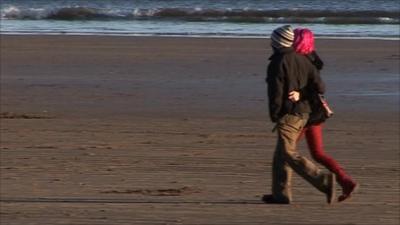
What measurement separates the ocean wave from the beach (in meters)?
12.0

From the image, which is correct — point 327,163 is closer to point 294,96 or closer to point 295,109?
point 295,109

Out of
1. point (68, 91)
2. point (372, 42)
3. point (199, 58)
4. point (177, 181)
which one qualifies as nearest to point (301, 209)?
point (177, 181)

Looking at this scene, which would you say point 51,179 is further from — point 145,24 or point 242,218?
point 145,24

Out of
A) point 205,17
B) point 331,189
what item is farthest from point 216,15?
point 331,189

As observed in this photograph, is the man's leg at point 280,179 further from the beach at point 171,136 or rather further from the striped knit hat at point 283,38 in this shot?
the striped knit hat at point 283,38

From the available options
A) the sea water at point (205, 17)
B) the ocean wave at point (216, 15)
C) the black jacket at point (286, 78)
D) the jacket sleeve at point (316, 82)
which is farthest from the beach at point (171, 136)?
the ocean wave at point (216, 15)

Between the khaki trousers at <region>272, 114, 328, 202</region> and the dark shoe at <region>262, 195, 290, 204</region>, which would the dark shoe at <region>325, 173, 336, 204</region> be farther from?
the dark shoe at <region>262, 195, 290, 204</region>

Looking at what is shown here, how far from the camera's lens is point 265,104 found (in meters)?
16.3

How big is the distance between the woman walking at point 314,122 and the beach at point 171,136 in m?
0.17

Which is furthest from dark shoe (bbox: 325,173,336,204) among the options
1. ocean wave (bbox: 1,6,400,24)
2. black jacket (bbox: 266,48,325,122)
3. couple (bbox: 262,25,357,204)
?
ocean wave (bbox: 1,6,400,24)

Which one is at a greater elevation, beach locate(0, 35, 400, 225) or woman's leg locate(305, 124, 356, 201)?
woman's leg locate(305, 124, 356, 201)

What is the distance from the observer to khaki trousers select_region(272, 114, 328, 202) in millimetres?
9055

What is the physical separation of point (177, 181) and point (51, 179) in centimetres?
109

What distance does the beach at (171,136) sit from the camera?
925cm
